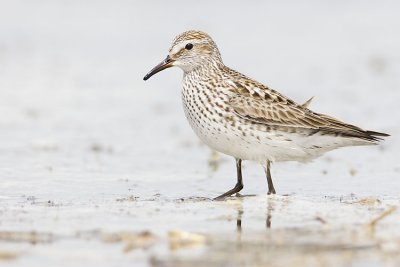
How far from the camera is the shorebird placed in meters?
9.75

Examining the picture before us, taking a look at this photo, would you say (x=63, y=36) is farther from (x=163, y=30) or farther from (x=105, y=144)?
(x=105, y=144)

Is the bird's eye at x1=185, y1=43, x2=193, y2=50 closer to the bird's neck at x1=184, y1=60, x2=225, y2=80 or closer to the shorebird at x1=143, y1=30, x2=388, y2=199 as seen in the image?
the bird's neck at x1=184, y1=60, x2=225, y2=80

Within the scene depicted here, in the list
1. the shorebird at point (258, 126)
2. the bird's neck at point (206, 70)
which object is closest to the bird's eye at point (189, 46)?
the bird's neck at point (206, 70)

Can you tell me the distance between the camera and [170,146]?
13.3 m

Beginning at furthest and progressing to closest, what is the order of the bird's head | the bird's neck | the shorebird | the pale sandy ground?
the bird's head, the bird's neck, the shorebird, the pale sandy ground

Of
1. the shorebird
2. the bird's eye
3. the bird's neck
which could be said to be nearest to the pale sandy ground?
the shorebird

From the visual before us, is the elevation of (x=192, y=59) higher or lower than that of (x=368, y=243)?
higher

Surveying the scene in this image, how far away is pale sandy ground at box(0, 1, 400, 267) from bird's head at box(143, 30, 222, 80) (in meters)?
1.45

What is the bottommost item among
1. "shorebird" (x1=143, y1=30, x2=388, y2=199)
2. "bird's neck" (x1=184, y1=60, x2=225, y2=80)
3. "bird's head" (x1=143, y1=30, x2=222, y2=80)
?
"shorebird" (x1=143, y1=30, x2=388, y2=199)

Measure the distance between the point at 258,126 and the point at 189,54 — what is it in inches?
58.0

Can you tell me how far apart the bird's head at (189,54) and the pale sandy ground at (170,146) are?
57.1 inches

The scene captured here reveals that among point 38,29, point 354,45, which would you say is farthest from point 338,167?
point 38,29

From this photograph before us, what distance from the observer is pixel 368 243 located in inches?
275

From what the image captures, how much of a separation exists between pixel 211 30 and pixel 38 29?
158 inches
